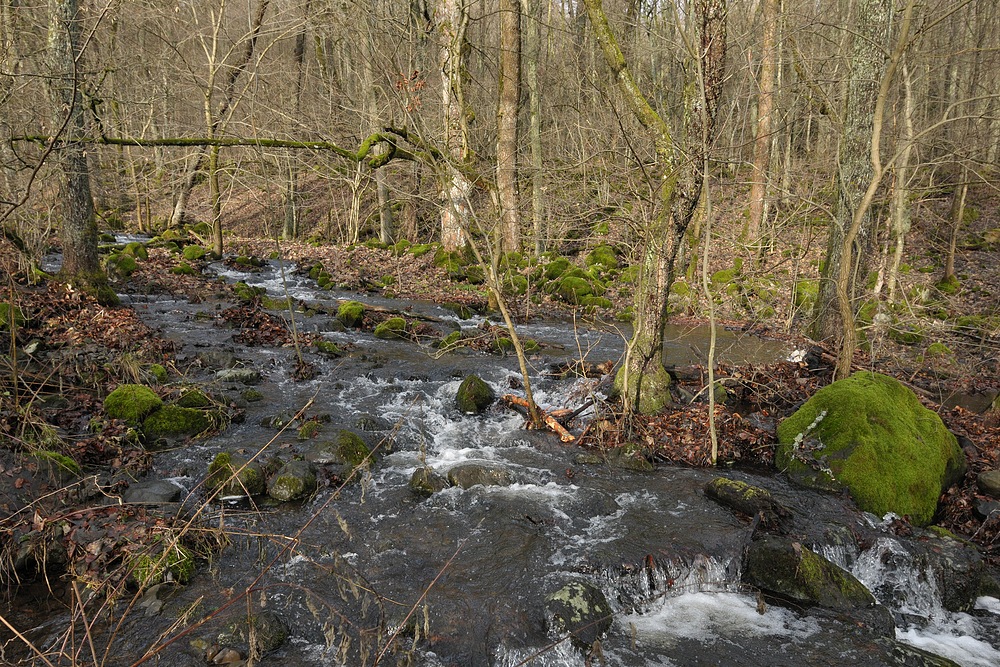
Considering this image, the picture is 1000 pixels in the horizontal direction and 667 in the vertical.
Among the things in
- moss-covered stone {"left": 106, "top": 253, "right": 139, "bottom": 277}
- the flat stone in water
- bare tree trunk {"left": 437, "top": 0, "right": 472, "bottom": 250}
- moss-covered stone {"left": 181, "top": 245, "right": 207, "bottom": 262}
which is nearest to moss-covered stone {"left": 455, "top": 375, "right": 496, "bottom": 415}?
bare tree trunk {"left": 437, "top": 0, "right": 472, "bottom": 250}

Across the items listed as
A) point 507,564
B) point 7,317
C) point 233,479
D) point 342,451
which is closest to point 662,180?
point 507,564

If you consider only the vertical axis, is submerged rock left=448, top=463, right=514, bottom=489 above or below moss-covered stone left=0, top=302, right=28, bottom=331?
below

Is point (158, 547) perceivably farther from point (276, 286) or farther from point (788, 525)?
point (276, 286)

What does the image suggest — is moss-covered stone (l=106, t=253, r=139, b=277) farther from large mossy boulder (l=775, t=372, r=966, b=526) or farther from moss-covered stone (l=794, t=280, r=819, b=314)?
moss-covered stone (l=794, t=280, r=819, b=314)

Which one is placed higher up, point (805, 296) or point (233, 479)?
point (805, 296)

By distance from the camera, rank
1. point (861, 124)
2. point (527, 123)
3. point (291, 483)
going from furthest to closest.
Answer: point (527, 123) → point (861, 124) → point (291, 483)

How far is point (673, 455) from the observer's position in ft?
23.4

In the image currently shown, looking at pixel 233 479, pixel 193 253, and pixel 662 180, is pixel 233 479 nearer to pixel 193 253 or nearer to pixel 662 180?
pixel 662 180

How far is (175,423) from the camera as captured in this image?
7.20 m

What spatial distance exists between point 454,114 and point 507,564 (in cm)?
883

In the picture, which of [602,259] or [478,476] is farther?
[602,259]

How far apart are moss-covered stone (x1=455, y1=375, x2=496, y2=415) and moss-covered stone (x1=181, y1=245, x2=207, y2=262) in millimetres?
11926

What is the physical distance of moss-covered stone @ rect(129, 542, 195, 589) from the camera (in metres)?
4.67

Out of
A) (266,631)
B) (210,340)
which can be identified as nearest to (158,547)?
(266,631)
